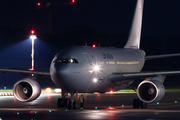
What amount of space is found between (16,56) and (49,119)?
9180cm

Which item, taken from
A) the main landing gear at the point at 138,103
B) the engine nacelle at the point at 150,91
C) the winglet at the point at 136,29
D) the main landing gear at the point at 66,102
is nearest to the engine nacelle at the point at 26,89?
the main landing gear at the point at 66,102

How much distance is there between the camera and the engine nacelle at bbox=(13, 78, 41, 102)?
2828 cm

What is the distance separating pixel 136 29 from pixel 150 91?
1276 centimetres

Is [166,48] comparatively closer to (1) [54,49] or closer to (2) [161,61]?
(2) [161,61]

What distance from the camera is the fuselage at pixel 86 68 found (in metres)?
25.8

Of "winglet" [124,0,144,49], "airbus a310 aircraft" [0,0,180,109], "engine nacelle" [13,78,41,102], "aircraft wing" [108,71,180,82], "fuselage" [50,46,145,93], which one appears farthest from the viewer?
"winglet" [124,0,144,49]

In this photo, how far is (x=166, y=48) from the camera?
13475 centimetres

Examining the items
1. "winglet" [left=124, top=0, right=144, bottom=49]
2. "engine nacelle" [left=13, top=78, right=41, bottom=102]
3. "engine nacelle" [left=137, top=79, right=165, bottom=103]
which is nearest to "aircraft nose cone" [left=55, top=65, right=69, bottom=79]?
"engine nacelle" [left=13, top=78, right=41, bottom=102]

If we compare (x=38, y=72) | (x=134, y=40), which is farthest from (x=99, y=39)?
(x=38, y=72)

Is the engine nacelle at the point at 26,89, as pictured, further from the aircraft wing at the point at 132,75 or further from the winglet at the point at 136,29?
the winglet at the point at 136,29

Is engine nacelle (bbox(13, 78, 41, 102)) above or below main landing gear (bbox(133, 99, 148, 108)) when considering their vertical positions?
above

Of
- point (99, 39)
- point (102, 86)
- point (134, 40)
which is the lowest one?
point (102, 86)

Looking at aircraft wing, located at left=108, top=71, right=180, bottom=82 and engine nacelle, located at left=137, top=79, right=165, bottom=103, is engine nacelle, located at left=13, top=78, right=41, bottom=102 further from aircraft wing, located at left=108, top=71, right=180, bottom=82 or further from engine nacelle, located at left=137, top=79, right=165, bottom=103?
engine nacelle, located at left=137, top=79, right=165, bottom=103

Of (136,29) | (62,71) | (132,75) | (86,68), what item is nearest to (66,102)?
(86,68)
